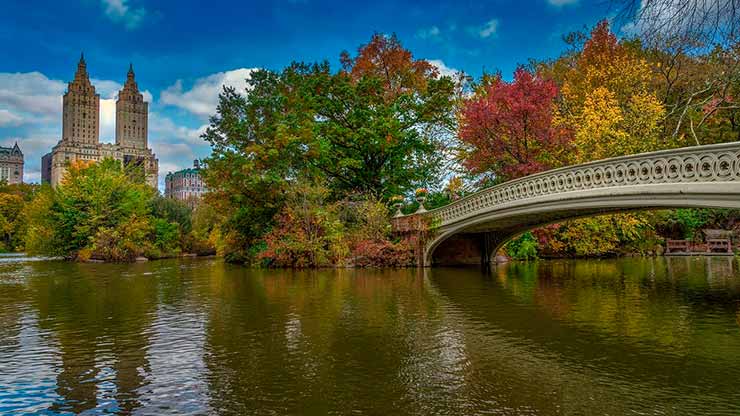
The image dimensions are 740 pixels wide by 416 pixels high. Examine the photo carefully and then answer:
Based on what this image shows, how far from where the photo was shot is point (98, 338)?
8.36m

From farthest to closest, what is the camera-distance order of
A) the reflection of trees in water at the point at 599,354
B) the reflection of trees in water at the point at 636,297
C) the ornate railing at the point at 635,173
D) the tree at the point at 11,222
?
the tree at the point at 11,222, the ornate railing at the point at 635,173, the reflection of trees in water at the point at 636,297, the reflection of trees in water at the point at 599,354

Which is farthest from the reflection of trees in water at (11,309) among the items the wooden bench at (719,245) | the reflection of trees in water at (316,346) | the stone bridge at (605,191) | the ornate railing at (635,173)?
the wooden bench at (719,245)

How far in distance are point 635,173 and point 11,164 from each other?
169377mm

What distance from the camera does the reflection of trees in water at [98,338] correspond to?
5.58 metres

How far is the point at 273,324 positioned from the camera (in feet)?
30.9

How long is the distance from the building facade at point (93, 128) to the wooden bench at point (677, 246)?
404ft

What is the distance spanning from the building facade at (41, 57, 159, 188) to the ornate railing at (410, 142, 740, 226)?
424 ft

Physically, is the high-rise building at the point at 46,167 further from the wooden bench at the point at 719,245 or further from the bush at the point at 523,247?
the wooden bench at the point at 719,245

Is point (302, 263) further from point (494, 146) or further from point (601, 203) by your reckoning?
point (601, 203)

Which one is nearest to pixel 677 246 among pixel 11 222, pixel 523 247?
pixel 523 247

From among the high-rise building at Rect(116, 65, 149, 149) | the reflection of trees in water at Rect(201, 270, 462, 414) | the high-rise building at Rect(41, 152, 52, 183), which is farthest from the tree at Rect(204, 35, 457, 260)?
the high-rise building at Rect(41, 152, 52, 183)

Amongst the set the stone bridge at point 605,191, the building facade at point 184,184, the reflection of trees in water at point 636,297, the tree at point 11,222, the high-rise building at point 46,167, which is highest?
the high-rise building at point 46,167

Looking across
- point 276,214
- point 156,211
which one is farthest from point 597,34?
point 156,211

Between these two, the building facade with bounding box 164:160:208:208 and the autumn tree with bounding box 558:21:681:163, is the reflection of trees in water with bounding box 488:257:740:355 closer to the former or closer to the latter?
the autumn tree with bounding box 558:21:681:163
